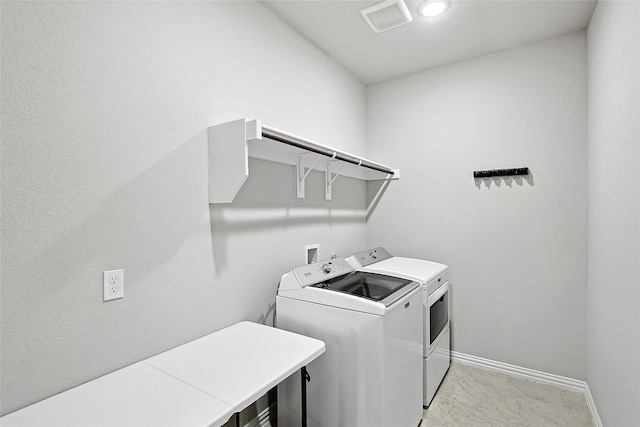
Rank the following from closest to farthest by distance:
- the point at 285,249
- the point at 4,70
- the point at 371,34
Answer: the point at 4,70 < the point at 285,249 < the point at 371,34

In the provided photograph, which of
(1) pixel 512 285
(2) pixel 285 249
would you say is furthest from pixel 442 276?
(2) pixel 285 249

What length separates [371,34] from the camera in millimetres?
2416

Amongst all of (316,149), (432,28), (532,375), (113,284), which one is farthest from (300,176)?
(532,375)

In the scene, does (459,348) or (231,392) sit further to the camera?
(459,348)

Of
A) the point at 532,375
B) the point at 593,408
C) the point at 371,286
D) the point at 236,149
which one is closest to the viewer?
the point at 236,149

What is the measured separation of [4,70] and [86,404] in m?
1.16

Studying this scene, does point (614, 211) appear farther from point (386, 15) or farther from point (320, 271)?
point (386, 15)

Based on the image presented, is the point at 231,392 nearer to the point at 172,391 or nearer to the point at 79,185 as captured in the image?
the point at 172,391

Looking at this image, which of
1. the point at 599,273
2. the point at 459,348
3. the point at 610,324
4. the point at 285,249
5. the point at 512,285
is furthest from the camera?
the point at 459,348

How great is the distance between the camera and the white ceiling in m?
2.09

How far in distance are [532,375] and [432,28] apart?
114 inches

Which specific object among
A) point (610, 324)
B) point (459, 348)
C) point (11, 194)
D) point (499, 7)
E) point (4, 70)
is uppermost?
point (499, 7)

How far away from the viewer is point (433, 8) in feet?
6.83

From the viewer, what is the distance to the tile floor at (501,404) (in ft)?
6.81
